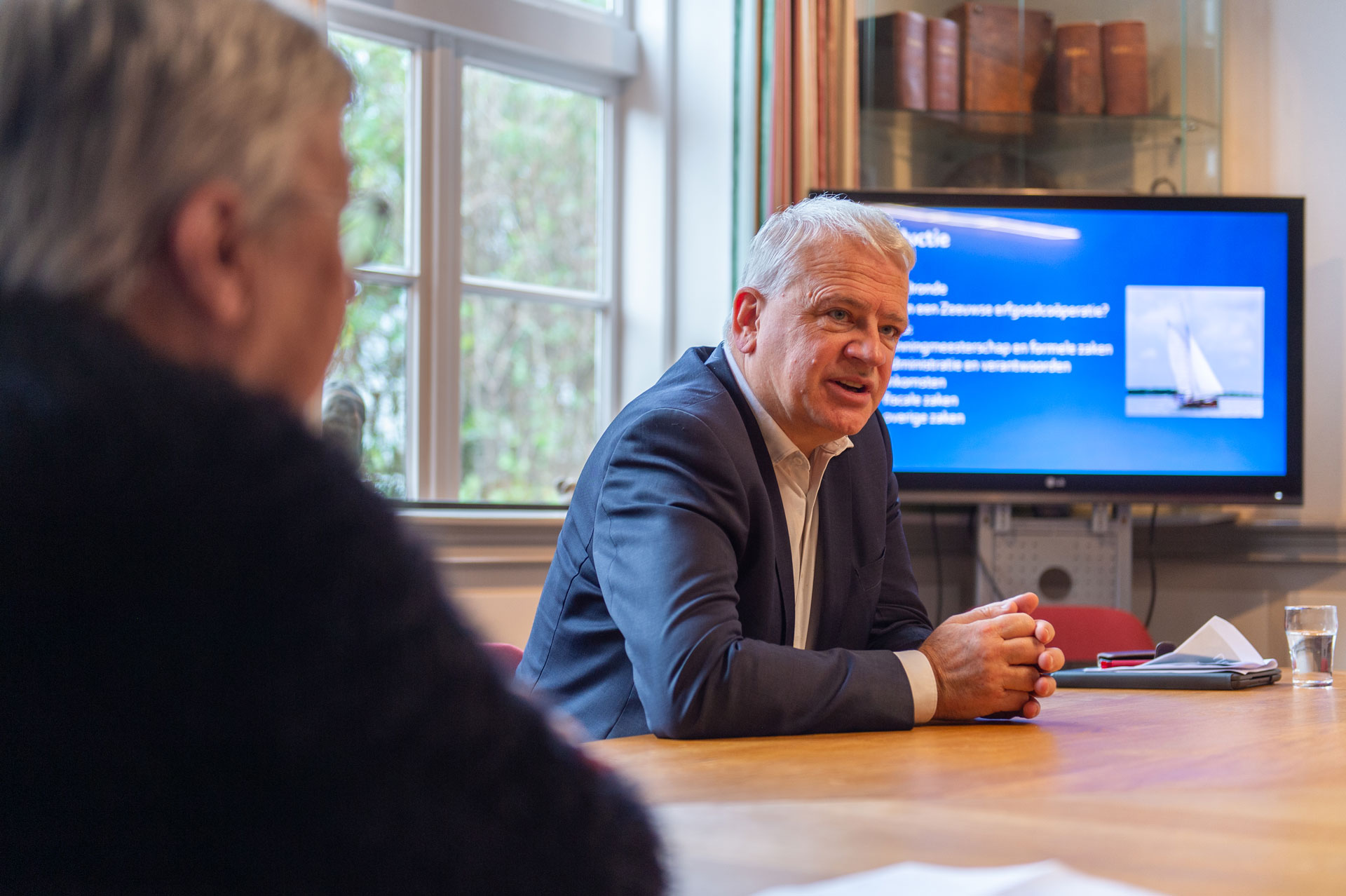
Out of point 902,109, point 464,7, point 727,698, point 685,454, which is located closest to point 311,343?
point 727,698

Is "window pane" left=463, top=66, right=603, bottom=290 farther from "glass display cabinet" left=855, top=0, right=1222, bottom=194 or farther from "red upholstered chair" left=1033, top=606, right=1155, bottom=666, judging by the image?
"red upholstered chair" left=1033, top=606, right=1155, bottom=666

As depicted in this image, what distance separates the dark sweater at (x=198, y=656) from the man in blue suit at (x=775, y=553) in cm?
85

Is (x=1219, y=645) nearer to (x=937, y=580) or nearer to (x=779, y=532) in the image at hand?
(x=779, y=532)

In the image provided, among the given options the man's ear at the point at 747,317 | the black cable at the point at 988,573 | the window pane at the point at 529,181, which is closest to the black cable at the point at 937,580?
the black cable at the point at 988,573

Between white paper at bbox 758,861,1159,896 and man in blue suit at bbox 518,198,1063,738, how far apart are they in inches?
24.2

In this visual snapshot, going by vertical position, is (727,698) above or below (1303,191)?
below

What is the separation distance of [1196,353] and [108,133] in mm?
3289

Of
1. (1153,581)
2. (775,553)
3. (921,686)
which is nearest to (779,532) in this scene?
(775,553)

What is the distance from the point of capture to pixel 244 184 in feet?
1.75

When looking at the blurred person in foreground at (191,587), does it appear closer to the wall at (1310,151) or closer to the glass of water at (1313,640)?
the glass of water at (1313,640)

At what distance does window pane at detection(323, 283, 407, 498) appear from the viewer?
319cm

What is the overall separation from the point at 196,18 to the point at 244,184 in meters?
0.07

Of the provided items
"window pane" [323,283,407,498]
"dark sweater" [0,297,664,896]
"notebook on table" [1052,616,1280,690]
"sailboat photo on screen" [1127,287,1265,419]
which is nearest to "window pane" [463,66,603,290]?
"window pane" [323,283,407,498]

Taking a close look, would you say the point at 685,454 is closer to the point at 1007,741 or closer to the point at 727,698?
the point at 727,698
